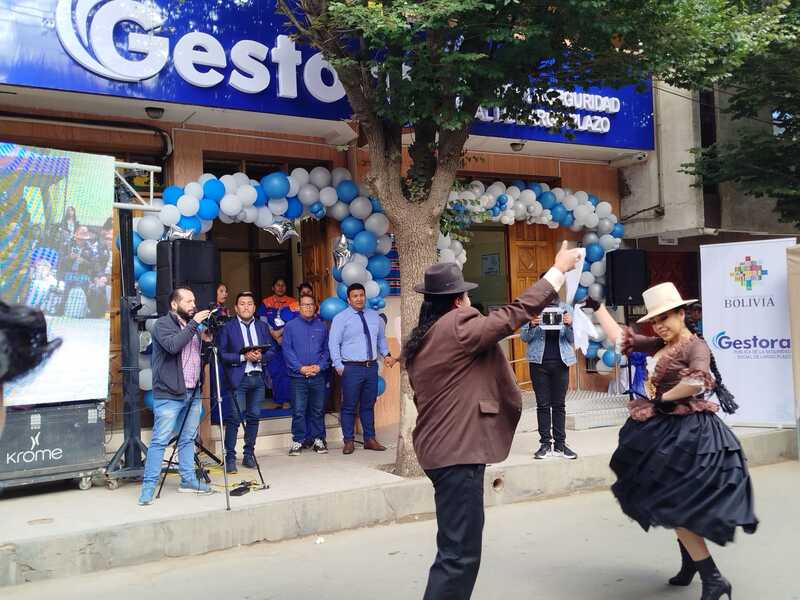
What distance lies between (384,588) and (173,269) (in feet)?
12.8

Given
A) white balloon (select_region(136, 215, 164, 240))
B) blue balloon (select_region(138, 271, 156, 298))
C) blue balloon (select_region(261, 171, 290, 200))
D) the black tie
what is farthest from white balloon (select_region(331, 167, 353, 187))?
blue balloon (select_region(138, 271, 156, 298))

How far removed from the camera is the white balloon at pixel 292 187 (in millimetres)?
9595

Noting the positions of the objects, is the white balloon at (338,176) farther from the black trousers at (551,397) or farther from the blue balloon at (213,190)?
the black trousers at (551,397)

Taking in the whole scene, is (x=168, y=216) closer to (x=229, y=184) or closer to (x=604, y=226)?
(x=229, y=184)

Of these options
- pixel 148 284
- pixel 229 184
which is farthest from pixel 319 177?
pixel 148 284

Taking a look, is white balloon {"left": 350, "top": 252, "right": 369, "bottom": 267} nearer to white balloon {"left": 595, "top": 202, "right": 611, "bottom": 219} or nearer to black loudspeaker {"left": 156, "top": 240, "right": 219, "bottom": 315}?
black loudspeaker {"left": 156, "top": 240, "right": 219, "bottom": 315}

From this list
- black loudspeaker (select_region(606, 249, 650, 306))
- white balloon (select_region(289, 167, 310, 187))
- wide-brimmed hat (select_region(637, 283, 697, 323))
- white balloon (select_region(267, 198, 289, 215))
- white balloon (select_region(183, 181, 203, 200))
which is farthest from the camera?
black loudspeaker (select_region(606, 249, 650, 306))

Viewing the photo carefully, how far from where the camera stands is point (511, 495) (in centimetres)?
784

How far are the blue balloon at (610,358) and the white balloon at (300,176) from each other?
17.3 ft

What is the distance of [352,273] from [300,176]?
4.46 feet

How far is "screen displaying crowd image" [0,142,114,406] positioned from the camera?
714 centimetres

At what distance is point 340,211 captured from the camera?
10125 mm

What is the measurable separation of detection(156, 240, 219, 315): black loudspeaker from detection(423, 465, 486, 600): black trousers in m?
4.48

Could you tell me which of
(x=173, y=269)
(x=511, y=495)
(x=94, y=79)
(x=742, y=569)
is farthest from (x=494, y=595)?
(x=94, y=79)
